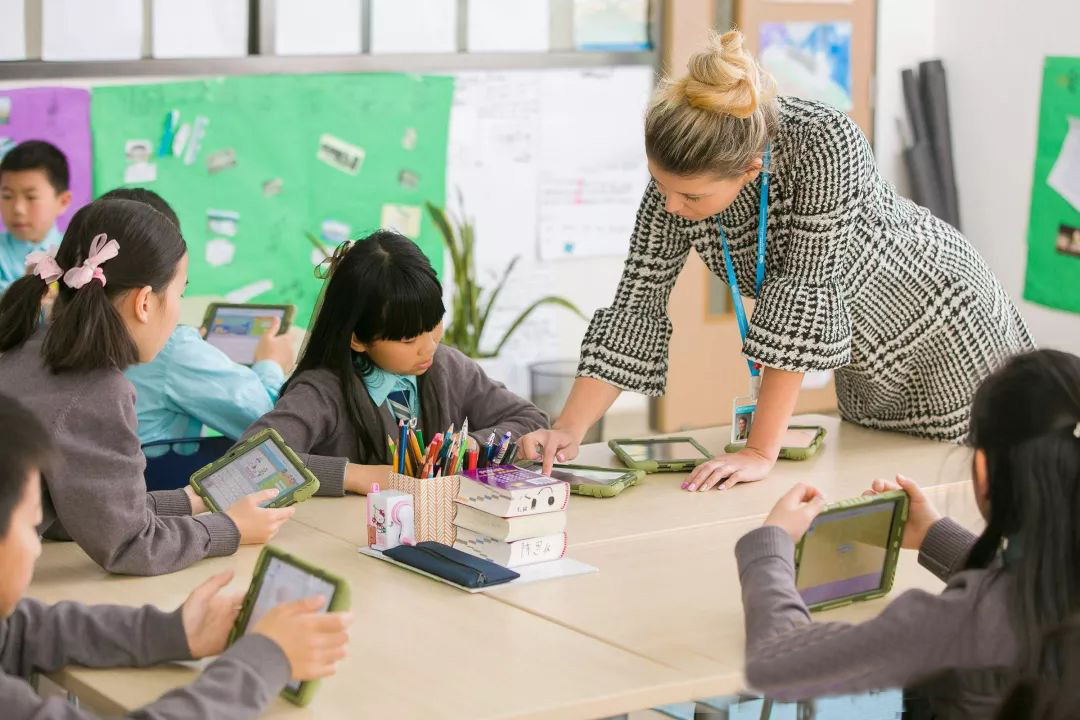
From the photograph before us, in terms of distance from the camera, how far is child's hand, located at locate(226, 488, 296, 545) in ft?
6.73

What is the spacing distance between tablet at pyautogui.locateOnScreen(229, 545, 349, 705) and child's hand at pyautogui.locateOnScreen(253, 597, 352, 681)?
17mm

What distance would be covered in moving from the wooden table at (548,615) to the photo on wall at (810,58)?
127 inches

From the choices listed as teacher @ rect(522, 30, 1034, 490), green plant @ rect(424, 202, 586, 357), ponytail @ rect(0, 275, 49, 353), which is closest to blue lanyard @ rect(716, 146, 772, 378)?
teacher @ rect(522, 30, 1034, 490)

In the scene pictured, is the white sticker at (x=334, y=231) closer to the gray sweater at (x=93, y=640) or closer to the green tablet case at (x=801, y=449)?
the green tablet case at (x=801, y=449)

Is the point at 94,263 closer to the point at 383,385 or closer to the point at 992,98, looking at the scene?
the point at 383,385

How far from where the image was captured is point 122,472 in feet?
6.25

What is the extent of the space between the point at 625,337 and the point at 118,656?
50.2 inches

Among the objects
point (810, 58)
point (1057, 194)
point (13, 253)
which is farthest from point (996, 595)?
point (810, 58)

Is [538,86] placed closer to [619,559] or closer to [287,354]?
[287,354]

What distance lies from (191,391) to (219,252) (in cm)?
171

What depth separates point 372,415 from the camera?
2.56m

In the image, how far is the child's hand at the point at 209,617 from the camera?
1605mm

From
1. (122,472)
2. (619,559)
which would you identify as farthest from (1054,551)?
(122,472)

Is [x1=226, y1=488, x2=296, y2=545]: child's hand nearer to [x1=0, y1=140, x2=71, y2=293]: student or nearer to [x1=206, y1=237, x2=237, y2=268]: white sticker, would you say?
[x1=0, y1=140, x2=71, y2=293]: student
